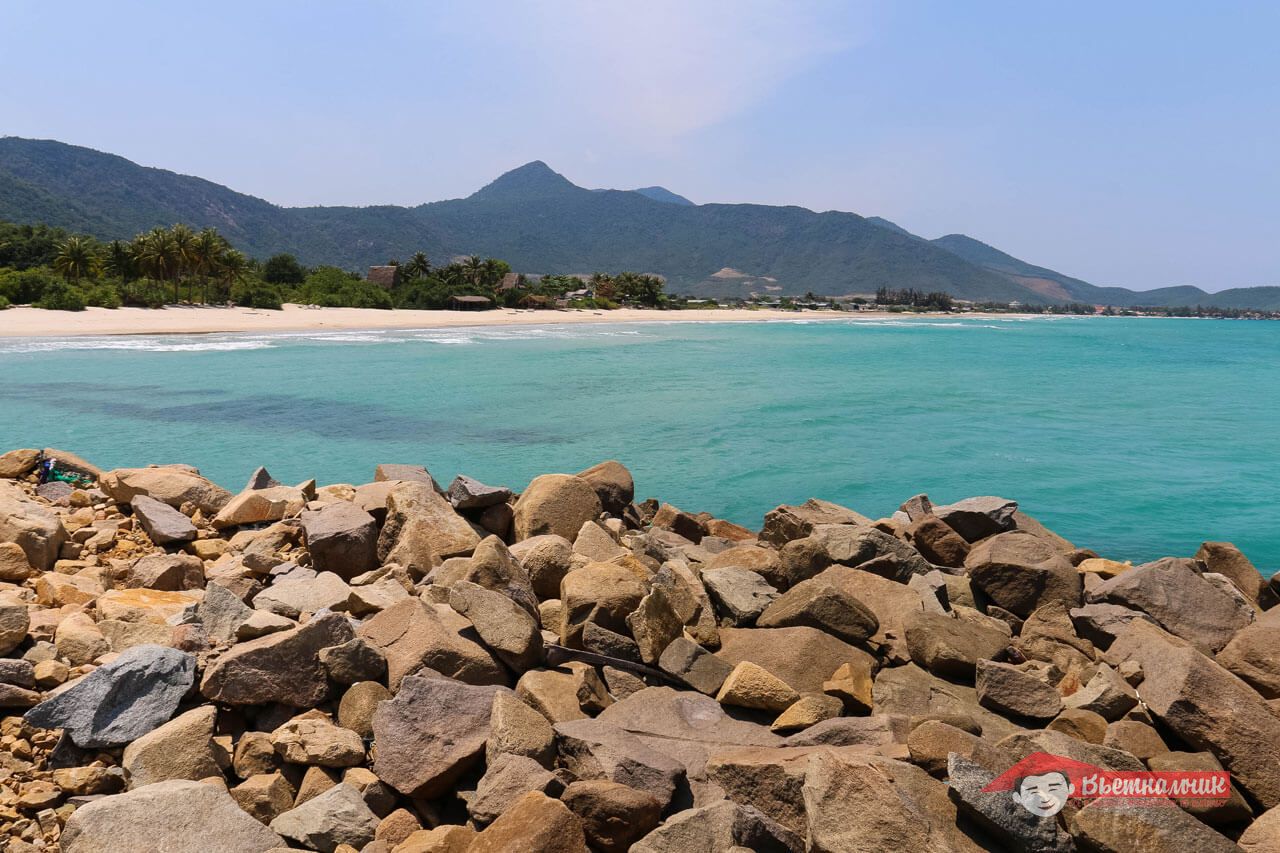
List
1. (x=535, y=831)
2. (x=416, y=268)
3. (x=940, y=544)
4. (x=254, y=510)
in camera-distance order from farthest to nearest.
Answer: (x=416, y=268), (x=940, y=544), (x=254, y=510), (x=535, y=831)

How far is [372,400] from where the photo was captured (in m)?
23.1

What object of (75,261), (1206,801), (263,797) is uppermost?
(75,261)

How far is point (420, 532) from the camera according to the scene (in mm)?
6020

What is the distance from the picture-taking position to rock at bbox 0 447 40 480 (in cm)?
782

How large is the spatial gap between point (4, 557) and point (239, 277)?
64.6 metres

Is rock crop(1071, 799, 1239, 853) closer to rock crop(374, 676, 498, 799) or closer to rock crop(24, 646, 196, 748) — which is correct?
rock crop(374, 676, 498, 799)

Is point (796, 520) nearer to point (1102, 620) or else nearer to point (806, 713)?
point (1102, 620)

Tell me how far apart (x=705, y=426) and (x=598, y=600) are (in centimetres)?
1570

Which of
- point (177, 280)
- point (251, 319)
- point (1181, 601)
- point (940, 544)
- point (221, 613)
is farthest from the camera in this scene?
point (177, 280)

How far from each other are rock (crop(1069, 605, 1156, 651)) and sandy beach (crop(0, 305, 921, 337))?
44587 mm

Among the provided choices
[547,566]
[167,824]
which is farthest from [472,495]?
[167,824]

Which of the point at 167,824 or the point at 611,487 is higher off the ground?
the point at 611,487

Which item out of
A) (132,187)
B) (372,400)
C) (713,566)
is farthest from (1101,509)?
(132,187)

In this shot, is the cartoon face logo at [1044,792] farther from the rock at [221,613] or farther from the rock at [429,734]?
the rock at [221,613]
